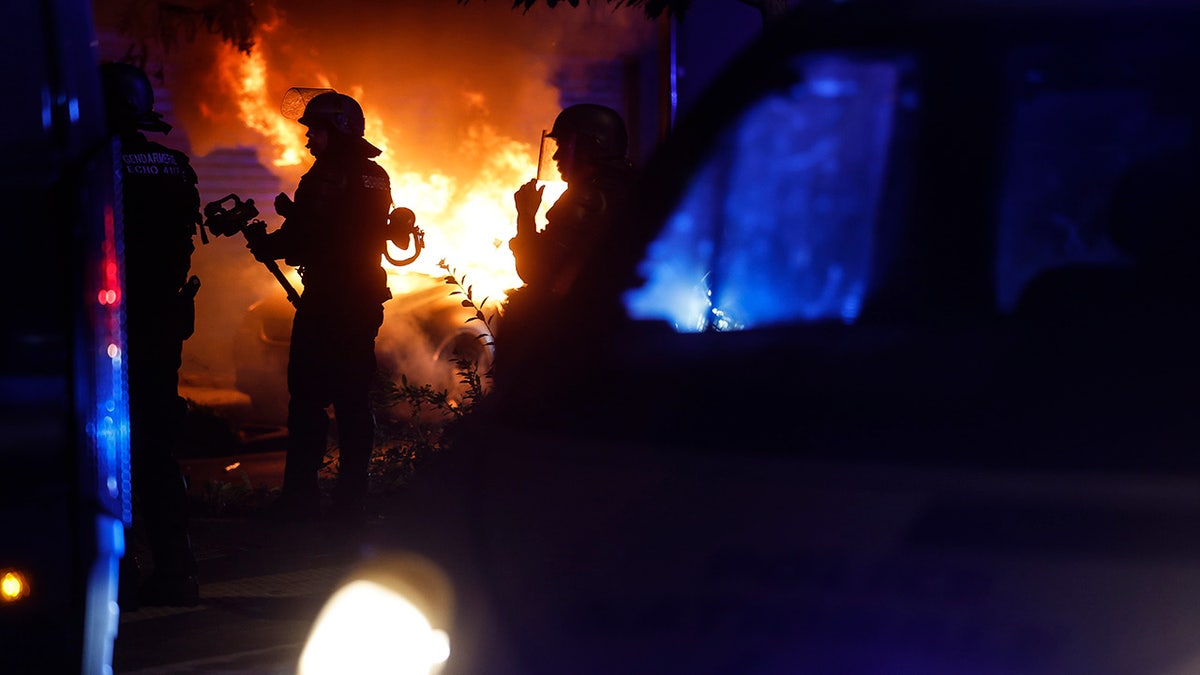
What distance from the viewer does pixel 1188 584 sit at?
233cm

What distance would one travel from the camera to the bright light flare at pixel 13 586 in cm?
348

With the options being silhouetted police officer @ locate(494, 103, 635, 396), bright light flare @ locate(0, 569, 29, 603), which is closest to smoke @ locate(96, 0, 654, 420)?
silhouetted police officer @ locate(494, 103, 635, 396)

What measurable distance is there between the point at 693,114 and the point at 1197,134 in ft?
3.07

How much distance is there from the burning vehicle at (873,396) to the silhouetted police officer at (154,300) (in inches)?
148

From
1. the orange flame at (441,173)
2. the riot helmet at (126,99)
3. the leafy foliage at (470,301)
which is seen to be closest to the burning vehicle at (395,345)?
the leafy foliage at (470,301)

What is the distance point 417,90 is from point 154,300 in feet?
32.9

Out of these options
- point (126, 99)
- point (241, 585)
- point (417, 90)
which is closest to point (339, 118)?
point (126, 99)

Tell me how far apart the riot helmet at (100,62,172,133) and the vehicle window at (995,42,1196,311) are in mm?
4318

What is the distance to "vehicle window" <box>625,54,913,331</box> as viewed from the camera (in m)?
3.34

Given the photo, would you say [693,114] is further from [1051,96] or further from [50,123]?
[50,123]

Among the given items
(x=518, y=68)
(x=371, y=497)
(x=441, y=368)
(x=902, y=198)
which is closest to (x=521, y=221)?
(x=371, y=497)

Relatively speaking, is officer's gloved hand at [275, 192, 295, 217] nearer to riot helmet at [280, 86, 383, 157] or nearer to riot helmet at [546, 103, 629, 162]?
riot helmet at [280, 86, 383, 157]

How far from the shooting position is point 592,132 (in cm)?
812

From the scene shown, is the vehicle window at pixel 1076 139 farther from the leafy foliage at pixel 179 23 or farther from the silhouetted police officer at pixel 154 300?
the leafy foliage at pixel 179 23
